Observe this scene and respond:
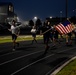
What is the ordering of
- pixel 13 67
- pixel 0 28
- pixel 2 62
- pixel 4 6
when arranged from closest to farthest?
pixel 13 67
pixel 2 62
pixel 0 28
pixel 4 6

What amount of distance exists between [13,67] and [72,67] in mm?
2535

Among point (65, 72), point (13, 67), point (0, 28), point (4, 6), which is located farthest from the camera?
point (4, 6)

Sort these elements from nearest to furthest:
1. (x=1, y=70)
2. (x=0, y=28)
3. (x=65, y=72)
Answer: (x=65, y=72) → (x=1, y=70) → (x=0, y=28)

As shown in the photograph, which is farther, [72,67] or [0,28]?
[0,28]

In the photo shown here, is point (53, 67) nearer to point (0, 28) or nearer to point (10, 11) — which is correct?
point (0, 28)

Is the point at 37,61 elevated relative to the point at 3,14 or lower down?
lower down

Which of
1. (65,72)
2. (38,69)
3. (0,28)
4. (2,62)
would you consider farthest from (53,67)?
(0,28)

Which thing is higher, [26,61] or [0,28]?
[0,28]

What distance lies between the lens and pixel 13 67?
11570 millimetres

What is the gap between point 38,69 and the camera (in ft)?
36.7

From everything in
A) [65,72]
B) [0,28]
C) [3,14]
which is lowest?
[65,72]

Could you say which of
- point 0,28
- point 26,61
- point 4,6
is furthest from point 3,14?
point 26,61

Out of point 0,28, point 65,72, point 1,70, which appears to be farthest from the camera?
point 0,28

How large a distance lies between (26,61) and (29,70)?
2321 millimetres
